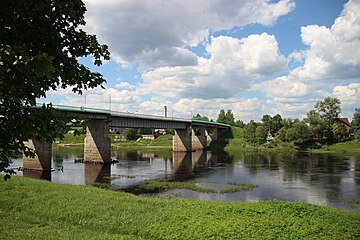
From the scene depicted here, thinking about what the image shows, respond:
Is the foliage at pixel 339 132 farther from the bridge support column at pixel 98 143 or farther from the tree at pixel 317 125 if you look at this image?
the bridge support column at pixel 98 143

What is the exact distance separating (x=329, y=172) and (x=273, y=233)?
1682 inches

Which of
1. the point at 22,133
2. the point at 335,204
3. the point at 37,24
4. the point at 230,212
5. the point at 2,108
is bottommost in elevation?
the point at 335,204

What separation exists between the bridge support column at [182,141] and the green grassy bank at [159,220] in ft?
288

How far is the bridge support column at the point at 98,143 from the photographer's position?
67.1m

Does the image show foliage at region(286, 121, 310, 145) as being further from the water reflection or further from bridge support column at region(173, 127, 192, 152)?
the water reflection

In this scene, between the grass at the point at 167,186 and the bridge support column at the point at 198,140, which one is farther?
the bridge support column at the point at 198,140

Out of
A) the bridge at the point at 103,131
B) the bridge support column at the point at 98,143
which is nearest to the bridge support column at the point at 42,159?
the bridge at the point at 103,131

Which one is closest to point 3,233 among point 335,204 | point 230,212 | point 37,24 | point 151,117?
point 37,24

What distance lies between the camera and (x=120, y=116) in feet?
237

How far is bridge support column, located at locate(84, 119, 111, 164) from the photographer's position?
6706 cm

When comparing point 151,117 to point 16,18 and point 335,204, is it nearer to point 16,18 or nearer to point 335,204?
point 335,204

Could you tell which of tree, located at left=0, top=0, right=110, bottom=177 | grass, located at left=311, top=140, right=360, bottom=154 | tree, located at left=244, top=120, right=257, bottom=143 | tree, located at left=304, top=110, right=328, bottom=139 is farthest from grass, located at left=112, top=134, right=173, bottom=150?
tree, located at left=0, top=0, right=110, bottom=177

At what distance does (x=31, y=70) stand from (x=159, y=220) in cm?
1346

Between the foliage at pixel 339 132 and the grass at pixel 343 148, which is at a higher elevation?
the foliage at pixel 339 132
